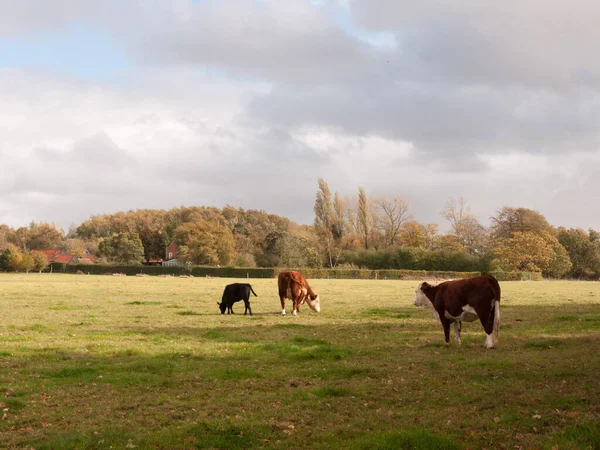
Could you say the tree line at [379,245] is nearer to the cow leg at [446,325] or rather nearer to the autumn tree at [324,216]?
the autumn tree at [324,216]

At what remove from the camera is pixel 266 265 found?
114375 millimetres

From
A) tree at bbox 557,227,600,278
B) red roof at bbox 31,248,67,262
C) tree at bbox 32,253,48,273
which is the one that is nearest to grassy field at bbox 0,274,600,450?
tree at bbox 32,253,48,273

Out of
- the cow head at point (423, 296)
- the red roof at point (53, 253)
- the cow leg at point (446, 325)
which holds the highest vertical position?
the red roof at point (53, 253)

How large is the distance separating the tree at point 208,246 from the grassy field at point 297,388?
8915 cm

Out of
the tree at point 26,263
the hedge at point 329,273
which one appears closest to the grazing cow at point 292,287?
the hedge at point 329,273

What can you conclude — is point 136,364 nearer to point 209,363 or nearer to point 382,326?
point 209,363

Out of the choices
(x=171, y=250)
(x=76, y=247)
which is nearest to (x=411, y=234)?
(x=171, y=250)

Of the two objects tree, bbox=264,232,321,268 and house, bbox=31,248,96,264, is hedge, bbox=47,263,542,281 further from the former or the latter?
house, bbox=31,248,96,264

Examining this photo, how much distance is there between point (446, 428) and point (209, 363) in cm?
615

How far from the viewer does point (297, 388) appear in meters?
9.76

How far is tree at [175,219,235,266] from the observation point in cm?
10756

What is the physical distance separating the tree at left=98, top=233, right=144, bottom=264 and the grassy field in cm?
10587

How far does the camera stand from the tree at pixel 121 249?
121 meters

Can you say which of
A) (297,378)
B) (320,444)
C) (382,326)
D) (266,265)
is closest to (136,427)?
(320,444)
